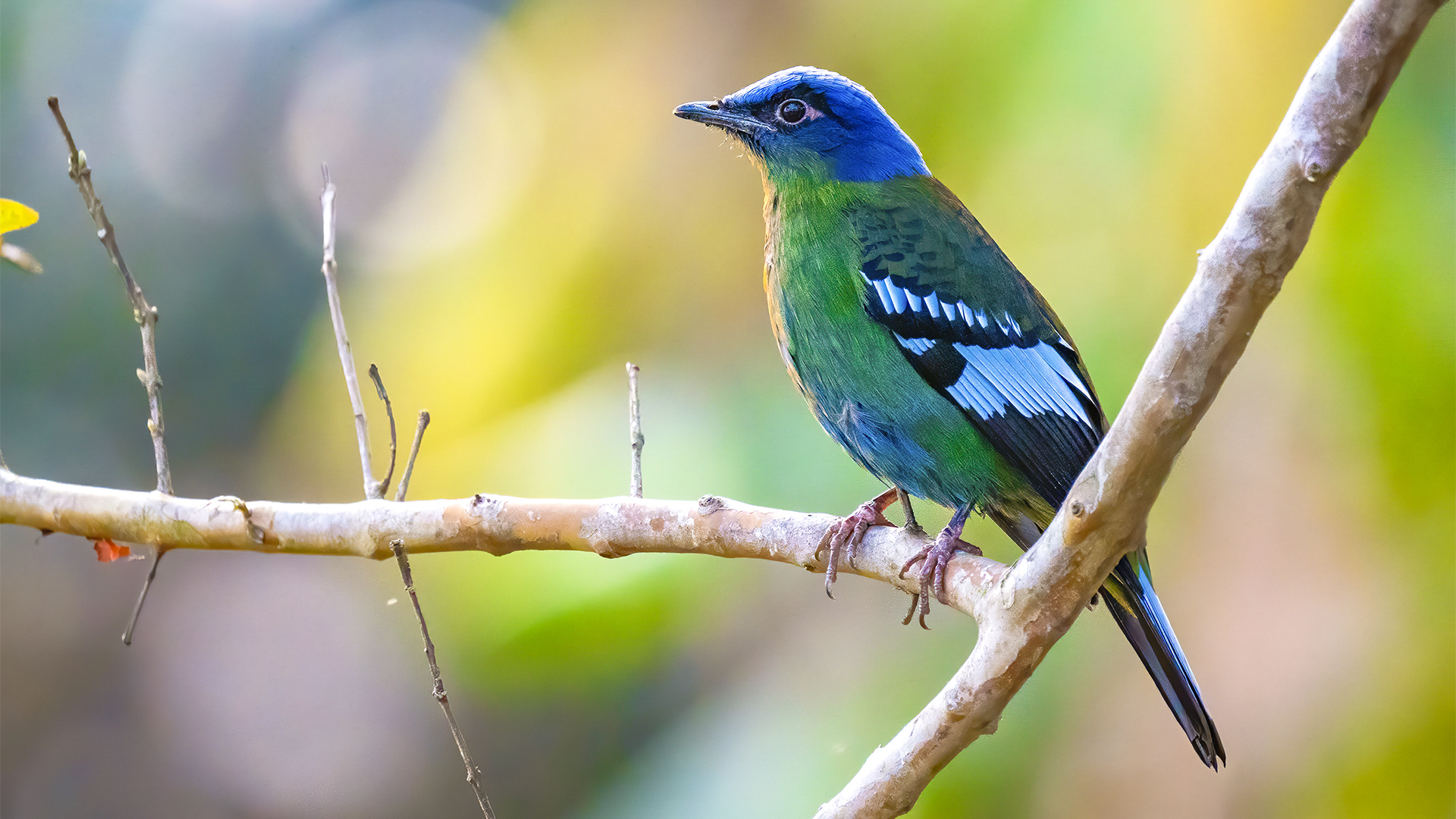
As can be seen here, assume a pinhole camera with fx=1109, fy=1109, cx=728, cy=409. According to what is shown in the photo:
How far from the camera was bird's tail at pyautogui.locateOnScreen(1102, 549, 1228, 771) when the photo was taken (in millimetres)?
2670

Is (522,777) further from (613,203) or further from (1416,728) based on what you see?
(1416,728)

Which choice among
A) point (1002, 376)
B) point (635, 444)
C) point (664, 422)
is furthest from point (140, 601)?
point (664, 422)

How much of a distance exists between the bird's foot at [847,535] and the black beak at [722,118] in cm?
123

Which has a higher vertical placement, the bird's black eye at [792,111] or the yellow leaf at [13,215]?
the bird's black eye at [792,111]

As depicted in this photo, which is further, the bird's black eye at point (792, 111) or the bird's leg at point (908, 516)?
the bird's black eye at point (792, 111)

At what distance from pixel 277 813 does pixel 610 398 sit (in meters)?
4.10

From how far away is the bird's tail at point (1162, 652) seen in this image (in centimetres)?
267

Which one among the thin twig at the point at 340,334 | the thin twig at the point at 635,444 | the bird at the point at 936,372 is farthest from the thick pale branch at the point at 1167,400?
the thin twig at the point at 340,334

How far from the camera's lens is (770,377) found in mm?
7156

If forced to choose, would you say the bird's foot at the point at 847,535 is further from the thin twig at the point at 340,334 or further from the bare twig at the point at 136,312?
the bare twig at the point at 136,312

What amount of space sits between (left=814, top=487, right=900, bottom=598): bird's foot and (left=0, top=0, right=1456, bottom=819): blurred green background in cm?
312

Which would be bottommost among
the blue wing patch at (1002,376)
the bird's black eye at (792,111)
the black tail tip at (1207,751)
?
the black tail tip at (1207,751)

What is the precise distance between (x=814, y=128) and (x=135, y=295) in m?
1.93

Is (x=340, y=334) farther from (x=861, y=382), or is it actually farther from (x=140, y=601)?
(x=861, y=382)
